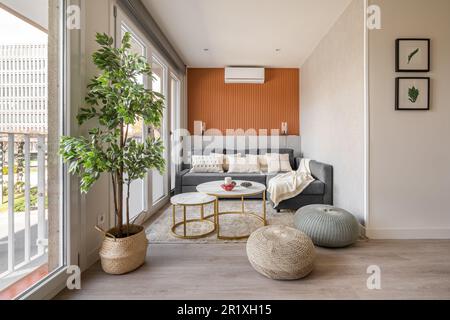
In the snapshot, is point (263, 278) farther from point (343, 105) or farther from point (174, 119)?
point (174, 119)

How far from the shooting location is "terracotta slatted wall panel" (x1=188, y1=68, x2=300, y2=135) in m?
4.84

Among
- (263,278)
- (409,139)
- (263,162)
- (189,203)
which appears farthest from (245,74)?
(263,278)

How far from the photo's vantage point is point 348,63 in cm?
261

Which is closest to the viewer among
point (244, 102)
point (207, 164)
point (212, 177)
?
point (212, 177)

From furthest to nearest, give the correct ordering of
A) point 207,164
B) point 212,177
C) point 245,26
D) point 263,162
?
point 263,162 → point 207,164 → point 212,177 → point 245,26

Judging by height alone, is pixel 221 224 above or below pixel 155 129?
below

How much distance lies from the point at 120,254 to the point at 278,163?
3296mm

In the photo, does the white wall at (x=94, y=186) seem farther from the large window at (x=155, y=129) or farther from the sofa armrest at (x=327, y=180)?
the sofa armrest at (x=327, y=180)

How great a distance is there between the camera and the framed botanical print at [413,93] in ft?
7.25

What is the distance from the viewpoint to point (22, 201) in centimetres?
162

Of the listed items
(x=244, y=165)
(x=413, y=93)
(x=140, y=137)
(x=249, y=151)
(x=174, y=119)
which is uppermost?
(x=174, y=119)

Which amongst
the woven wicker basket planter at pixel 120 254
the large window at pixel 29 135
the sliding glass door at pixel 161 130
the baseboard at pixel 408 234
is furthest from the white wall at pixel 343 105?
the large window at pixel 29 135

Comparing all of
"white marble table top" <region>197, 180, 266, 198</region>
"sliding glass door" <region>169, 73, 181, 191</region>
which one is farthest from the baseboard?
"sliding glass door" <region>169, 73, 181, 191</region>

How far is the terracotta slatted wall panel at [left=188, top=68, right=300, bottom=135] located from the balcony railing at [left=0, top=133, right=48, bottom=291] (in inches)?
133
